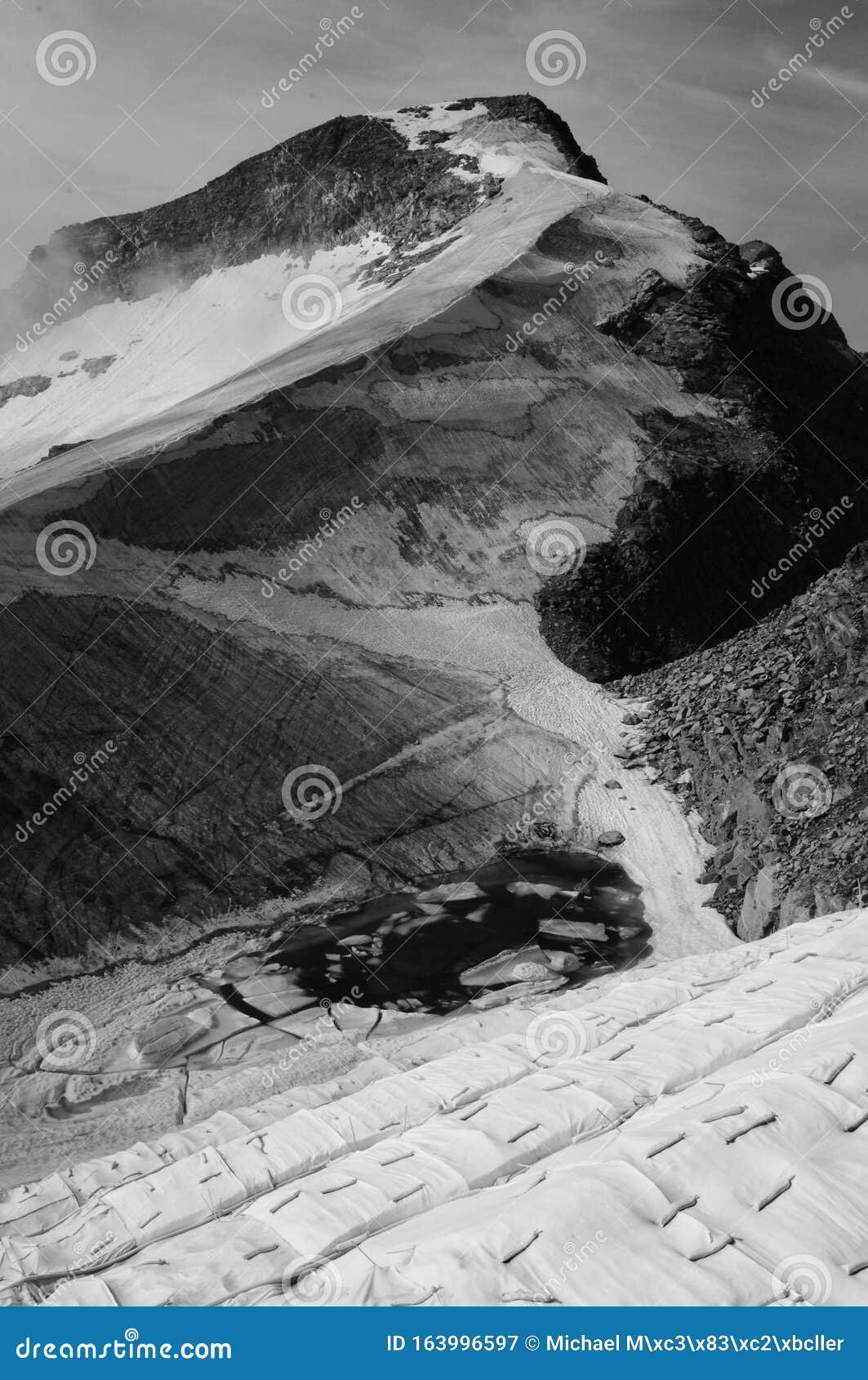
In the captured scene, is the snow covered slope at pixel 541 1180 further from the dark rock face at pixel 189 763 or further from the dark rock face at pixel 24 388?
the dark rock face at pixel 24 388

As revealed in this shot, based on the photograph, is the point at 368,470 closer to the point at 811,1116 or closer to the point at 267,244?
the point at 811,1116

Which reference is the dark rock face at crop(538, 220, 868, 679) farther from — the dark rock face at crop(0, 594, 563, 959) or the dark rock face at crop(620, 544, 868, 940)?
the dark rock face at crop(0, 594, 563, 959)

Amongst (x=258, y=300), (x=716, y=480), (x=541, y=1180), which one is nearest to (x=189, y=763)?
(x=541, y=1180)

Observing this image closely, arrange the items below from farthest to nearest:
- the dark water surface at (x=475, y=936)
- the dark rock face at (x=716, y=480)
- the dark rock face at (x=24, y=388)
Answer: the dark rock face at (x=24, y=388), the dark rock face at (x=716, y=480), the dark water surface at (x=475, y=936)

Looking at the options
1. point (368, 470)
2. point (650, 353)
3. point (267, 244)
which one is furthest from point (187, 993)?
point (267, 244)

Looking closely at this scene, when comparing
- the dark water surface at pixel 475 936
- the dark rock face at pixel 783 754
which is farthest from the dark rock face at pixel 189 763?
the dark rock face at pixel 783 754
